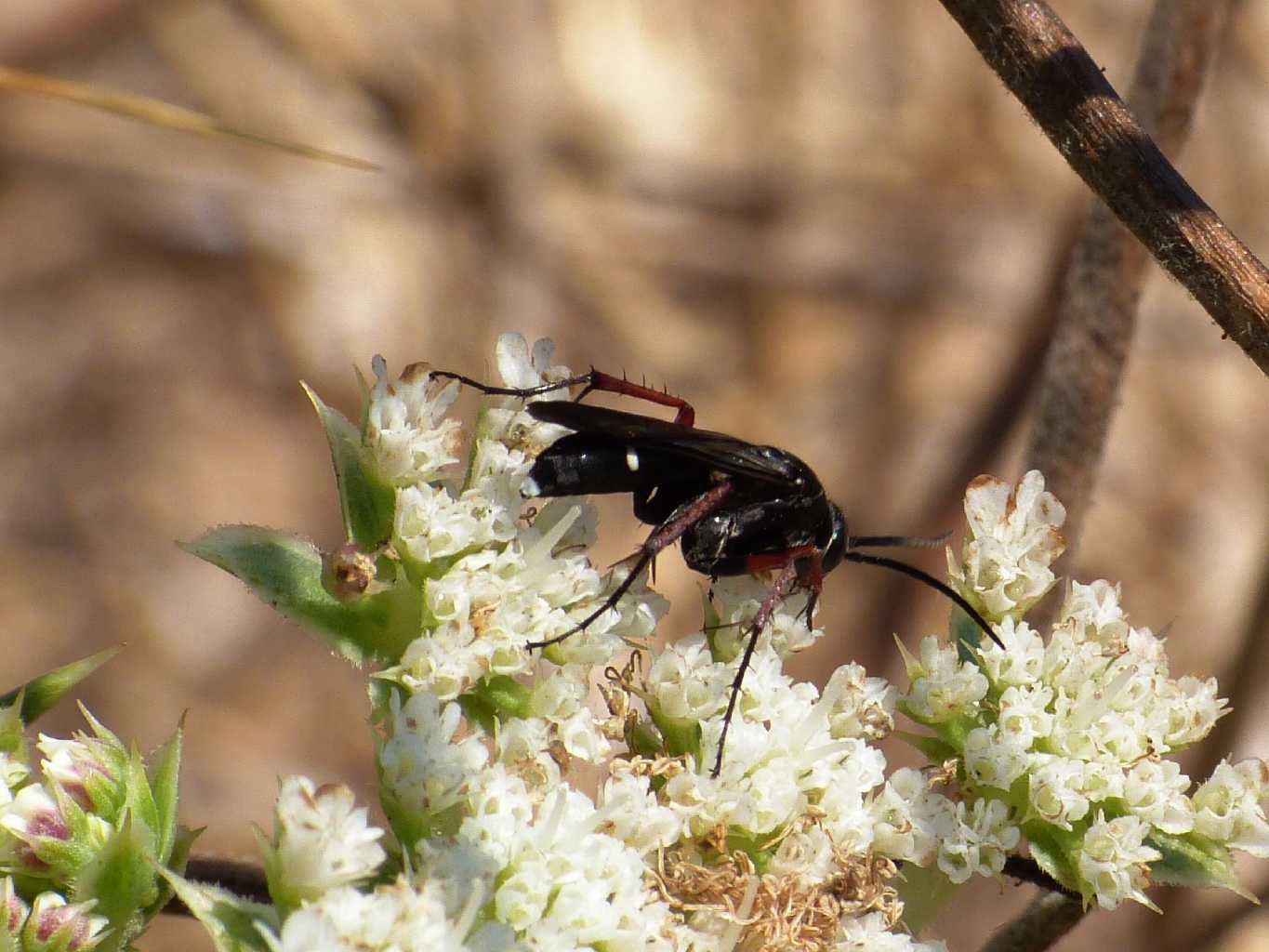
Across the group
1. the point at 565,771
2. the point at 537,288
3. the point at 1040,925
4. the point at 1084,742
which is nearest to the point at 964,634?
the point at 1084,742

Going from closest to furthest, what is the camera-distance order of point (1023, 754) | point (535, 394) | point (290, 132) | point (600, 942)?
point (600, 942) < point (1023, 754) < point (535, 394) < point (290, 132)

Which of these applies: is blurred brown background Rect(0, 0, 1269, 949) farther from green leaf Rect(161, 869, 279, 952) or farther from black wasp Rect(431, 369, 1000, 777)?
green leaf Rect(161, 869, 279, 952)

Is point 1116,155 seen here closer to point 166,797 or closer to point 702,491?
point 702,491

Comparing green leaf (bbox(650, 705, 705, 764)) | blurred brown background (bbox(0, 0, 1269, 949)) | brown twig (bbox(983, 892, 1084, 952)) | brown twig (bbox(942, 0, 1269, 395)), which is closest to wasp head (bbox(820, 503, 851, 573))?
green leaf (bbox(650, 705, 705, 764))

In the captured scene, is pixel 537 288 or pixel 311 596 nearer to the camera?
pixel 311 596

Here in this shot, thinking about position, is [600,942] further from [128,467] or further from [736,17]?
[736,17]

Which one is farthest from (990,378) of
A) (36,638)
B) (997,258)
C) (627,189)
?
(36,638)
